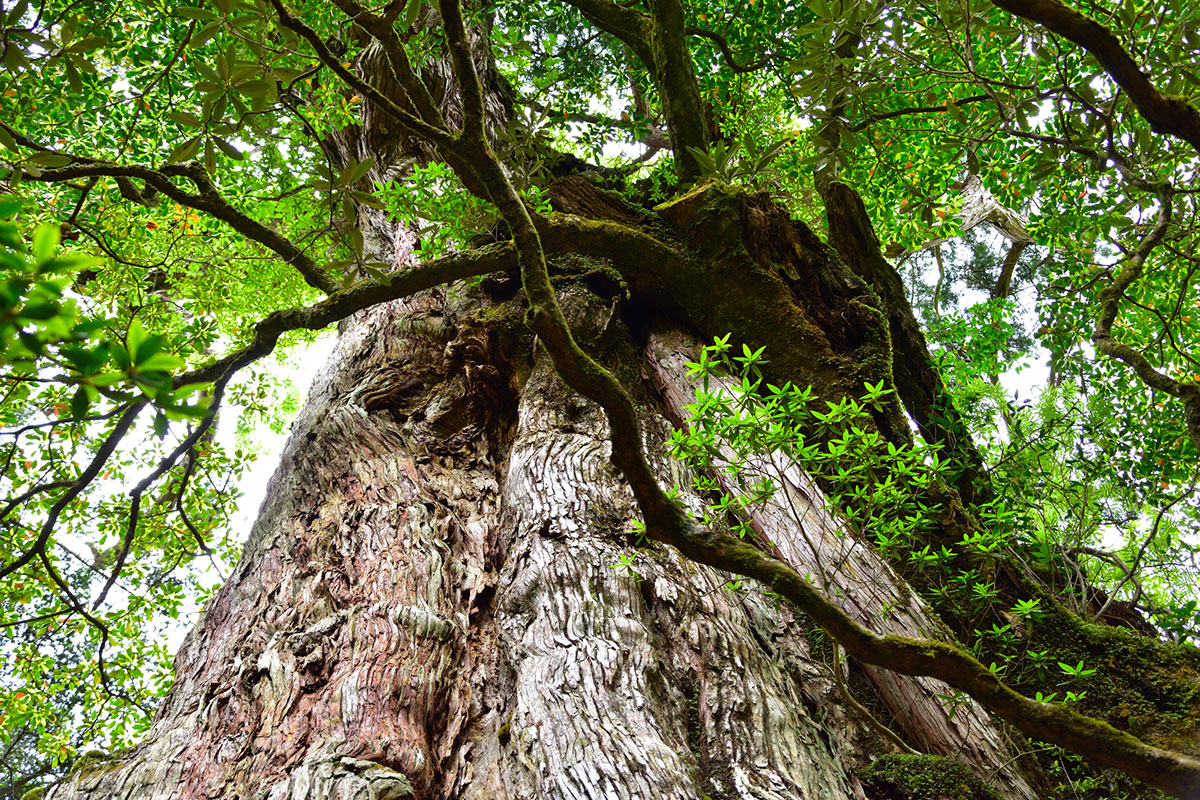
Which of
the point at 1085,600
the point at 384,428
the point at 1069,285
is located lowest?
the point at 1085,600

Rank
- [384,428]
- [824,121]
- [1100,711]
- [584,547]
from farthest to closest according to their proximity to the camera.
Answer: [384,428]
[824,121]
[584,547]
[1100,711]

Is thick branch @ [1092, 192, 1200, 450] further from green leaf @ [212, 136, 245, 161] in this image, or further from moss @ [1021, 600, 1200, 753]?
green leaf @ [212, 136, 245, 161]

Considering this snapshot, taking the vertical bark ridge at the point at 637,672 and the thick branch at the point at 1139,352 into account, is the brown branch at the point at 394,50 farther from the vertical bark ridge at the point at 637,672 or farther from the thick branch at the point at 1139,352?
the thick branch at the point at 1139,352

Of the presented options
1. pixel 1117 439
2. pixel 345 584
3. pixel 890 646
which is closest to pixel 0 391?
pixel 345 584

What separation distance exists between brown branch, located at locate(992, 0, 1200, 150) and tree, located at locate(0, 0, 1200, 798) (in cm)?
Result: 1

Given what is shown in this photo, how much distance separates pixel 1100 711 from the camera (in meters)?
2.67

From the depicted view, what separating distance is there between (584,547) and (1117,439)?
13.3 ft

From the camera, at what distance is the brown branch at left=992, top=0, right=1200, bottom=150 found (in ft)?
6.95

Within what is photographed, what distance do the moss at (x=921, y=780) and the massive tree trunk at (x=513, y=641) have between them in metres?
0.09

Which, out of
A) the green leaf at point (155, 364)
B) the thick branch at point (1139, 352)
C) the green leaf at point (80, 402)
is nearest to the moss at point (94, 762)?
the green leaf at point (80, 402)

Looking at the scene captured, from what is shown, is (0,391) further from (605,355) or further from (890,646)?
(890,646)

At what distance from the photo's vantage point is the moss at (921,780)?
85.5 inches

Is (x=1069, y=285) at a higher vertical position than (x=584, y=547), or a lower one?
higher

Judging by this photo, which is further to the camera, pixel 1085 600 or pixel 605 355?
pixel 605 355
